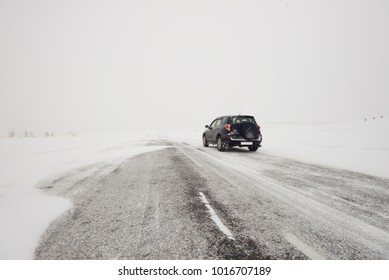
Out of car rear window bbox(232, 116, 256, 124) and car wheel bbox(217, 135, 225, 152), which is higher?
car rear window bbox(232, 116, 256, 124)

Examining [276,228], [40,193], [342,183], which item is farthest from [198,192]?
[342,183]

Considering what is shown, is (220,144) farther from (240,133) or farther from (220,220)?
(220,220)

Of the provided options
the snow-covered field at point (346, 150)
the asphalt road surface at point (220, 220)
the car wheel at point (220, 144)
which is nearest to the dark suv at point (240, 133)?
the car wheel at point (220, 144)

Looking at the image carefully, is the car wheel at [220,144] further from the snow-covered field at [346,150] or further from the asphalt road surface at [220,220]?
the asphalt road surface at [220,220]

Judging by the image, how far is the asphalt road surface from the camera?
7.02 ft

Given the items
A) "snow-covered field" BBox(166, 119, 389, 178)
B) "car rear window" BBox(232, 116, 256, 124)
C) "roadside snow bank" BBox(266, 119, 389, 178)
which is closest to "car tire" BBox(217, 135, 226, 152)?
"car rear window" BBox(232, 116, 256, 124)

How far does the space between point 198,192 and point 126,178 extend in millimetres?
2222

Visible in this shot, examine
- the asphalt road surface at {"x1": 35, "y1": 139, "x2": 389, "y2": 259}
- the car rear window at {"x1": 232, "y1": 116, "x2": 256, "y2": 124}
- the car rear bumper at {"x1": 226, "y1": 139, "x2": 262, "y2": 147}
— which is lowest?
the asphalt road surface at {"x1": 35, "y1": 139, "x2": 389, "y2": 259}

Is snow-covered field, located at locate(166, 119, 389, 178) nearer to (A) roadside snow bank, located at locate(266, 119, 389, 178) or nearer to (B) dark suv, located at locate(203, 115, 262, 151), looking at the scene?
(A) roadside snow bank, located at locate(266, 119, 389, 178)

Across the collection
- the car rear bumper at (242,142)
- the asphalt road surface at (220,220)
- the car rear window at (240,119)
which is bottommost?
the asphalt road surface at (220,220)

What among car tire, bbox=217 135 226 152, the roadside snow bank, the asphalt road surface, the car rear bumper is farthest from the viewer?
car tire, bbox=217 135 226 152

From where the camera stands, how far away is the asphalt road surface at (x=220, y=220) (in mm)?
2141

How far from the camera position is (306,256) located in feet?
6.76
